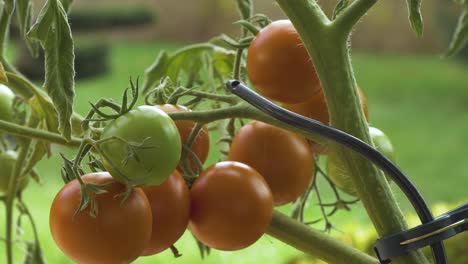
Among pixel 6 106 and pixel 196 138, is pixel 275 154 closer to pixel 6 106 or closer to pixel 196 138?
pixel 196 138

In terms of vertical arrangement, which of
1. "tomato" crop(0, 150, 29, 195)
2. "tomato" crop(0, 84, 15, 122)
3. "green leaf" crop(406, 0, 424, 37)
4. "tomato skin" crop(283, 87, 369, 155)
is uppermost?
"green leaf" crop(406, 0, 424, 37)

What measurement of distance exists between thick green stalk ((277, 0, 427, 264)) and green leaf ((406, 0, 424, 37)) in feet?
0.09

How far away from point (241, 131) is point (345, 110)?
0.38 ft

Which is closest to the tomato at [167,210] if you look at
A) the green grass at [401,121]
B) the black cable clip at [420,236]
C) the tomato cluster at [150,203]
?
the tomato cluster at [150,203]

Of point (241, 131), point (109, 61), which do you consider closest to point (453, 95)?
point (109, 61)

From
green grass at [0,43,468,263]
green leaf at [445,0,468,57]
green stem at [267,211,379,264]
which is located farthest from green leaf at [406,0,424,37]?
green grass at [0,43,468,263]

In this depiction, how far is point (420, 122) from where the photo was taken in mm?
5758

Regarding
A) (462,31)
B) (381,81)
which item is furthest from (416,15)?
(381,81)

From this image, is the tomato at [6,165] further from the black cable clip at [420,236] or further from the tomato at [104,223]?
the black cable clip at [420,236]

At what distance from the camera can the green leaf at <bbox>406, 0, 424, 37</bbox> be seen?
38 centimetres

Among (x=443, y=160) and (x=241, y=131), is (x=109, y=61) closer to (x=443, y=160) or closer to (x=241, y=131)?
(x=443, y=160)

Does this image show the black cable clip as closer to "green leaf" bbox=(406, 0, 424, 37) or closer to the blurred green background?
"green leaf" bbox=(406, 0, 424, 37)

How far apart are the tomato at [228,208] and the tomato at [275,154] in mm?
39

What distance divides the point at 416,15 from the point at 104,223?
19 centimetres
